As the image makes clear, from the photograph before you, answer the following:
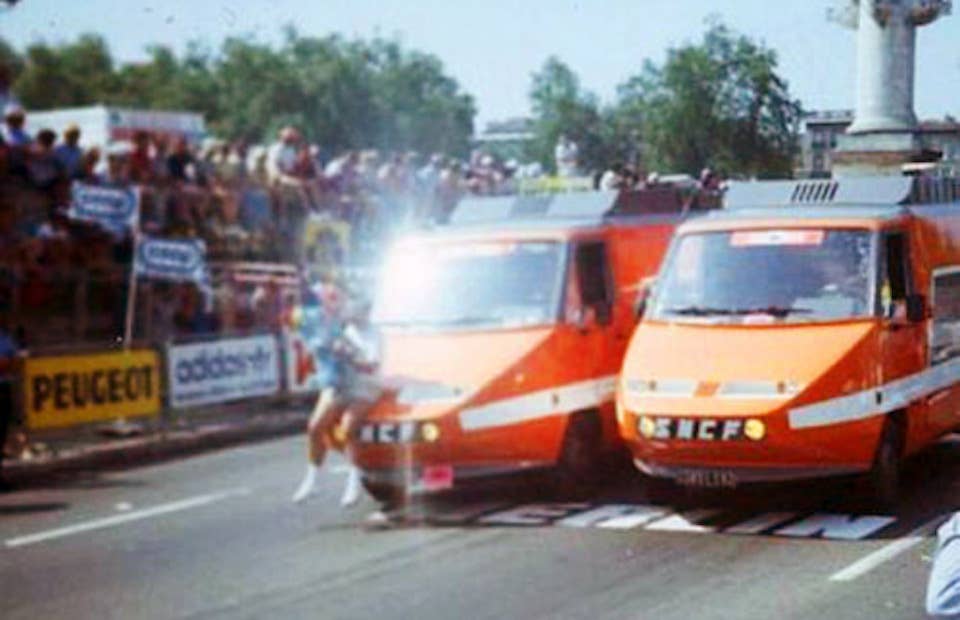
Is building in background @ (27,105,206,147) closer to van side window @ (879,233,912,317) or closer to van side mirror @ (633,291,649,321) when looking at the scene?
van side mirror @ (633,291,649,321)

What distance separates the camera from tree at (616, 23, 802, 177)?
5988 millimetres

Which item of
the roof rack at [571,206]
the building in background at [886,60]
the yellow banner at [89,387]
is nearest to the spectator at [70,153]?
the yellow banner at [89,387]

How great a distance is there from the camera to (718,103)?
6.05 metres

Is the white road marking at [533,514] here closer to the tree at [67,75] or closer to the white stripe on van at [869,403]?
the white stripe on van at [869,403]

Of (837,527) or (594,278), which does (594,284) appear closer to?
(594,278)

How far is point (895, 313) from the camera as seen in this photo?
30.1 ft

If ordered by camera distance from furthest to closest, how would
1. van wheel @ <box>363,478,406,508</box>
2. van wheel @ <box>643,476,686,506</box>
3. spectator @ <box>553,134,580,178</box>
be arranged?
1. van wheel @ <box>363,478,406,508</box>
2. van wheel @ <box>643,476,686,506</box>
3. spectator @ <box>553,134,580,178</box>

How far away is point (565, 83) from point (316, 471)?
488 centimetres

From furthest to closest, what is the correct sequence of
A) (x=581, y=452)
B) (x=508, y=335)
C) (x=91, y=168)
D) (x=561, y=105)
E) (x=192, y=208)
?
(x=192, y=208) → (x=91, y=168) → (x=581, y=452) → (x=508, y=335) → (x=561, y=105)

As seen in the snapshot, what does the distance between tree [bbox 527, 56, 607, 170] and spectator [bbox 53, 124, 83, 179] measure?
6.90 metres

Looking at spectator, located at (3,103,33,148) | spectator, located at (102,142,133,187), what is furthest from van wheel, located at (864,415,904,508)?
spectator, located at (102,142,133,187)

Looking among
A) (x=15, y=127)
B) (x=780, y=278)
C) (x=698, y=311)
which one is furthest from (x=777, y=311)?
(x=15, y=127)

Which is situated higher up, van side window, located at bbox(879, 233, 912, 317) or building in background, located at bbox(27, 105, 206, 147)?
building in background, located at bbox(27, 105, 206, 147)

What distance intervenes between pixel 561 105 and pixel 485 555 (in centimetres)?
311
